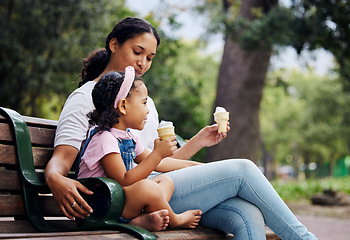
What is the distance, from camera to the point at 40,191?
2350 mm

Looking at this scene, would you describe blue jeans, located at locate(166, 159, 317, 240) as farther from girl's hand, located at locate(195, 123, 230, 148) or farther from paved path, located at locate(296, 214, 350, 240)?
paved path, located at locate(296, 214, 350, 240)

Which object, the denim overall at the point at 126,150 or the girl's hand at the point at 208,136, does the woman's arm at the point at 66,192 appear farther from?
the girl's hand at the point at 208,136

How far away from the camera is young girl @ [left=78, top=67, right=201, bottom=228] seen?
213 centimetres

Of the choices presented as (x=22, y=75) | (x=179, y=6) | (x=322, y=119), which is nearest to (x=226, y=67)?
(x=22, y=75)

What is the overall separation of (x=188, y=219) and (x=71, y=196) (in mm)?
603

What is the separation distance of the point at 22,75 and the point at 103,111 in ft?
37.0

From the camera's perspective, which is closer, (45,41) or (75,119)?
(75,119)

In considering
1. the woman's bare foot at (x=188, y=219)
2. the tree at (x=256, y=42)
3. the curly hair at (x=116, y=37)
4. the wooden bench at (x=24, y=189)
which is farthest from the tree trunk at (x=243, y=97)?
the woman's bare foot at (x=188, y=219)

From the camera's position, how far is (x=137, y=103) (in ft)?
7.49

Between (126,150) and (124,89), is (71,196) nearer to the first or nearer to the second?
(126,150)

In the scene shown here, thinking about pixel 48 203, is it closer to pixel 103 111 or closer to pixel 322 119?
pixel 103 111

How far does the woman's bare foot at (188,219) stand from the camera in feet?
7.46

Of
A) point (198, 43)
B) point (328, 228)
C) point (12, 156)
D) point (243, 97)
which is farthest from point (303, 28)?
point (198, 43)

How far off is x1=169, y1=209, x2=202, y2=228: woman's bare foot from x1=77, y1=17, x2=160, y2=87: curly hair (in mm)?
1015
